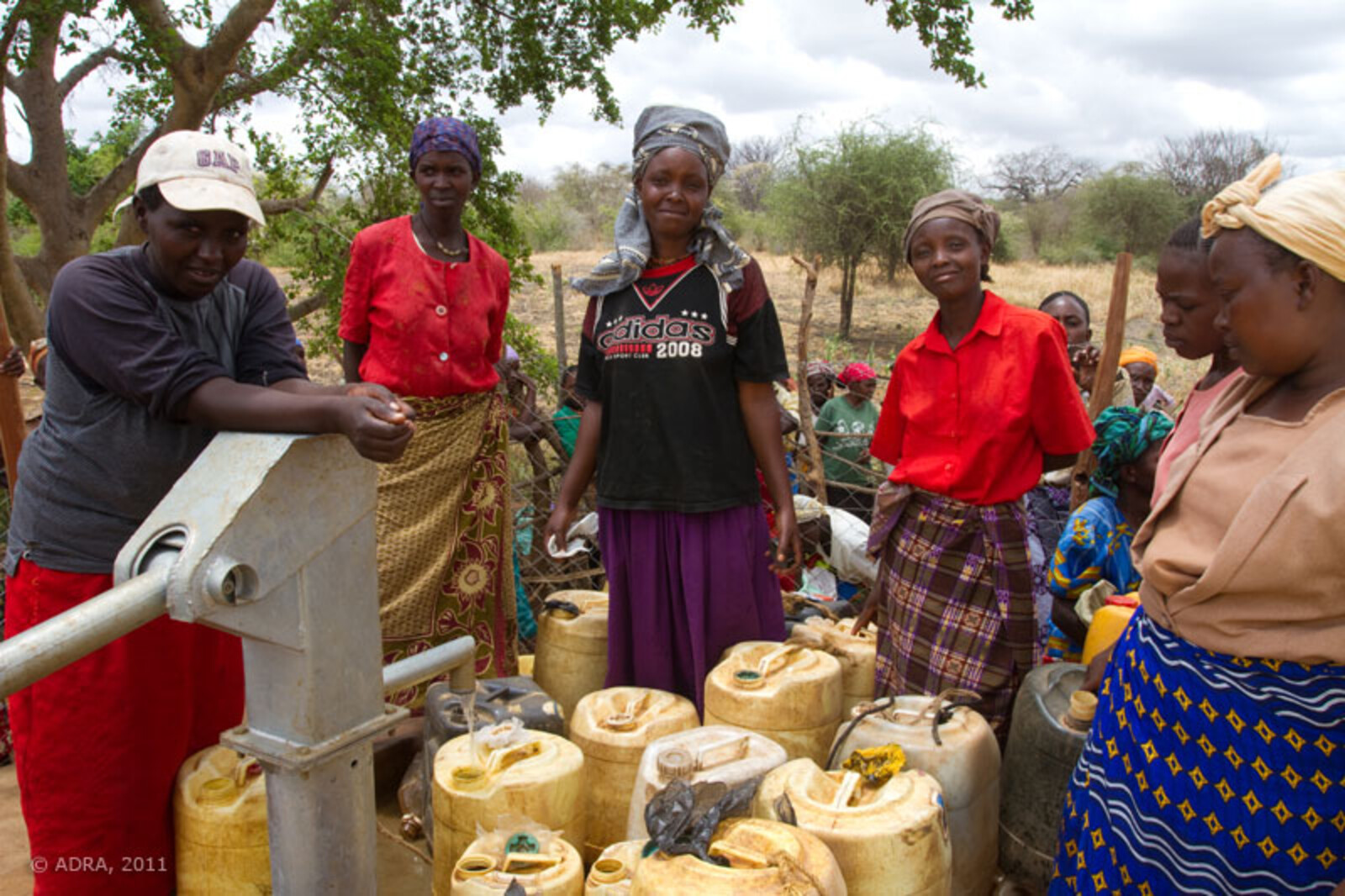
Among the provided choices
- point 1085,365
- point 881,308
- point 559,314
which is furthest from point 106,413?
point 881,308

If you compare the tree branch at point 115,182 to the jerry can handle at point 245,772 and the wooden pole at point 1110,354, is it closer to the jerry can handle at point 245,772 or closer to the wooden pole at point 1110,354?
the jerry can handle at point 245,772

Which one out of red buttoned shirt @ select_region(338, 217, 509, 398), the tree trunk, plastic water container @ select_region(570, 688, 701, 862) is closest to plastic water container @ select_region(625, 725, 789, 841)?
plastic water container @ select_region(570, 688, 701, 862)

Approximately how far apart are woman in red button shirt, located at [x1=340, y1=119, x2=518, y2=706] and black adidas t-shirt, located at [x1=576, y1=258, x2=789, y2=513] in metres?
0.80

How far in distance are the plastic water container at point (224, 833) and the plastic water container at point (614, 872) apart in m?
0.73

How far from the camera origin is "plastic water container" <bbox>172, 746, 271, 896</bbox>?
6.52 feet

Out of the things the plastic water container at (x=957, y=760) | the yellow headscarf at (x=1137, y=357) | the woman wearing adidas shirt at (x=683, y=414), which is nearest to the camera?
the plastic water container at (x=957, y=760)

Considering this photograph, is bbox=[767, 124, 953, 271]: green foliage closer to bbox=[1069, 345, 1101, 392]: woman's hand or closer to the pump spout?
bbox=[1069, 345, 1101, 392]: woman's hand

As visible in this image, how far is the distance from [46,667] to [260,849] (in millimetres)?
1174

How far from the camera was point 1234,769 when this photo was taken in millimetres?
1514

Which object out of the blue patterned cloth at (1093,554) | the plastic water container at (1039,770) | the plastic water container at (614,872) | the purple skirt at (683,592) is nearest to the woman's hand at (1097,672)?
the plastic water container at (1039,770)

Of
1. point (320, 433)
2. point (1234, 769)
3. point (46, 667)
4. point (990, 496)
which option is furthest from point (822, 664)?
point (46, 667)

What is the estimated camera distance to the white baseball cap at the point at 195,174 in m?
1.84

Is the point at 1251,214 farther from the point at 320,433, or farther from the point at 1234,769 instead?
the point at 320,433

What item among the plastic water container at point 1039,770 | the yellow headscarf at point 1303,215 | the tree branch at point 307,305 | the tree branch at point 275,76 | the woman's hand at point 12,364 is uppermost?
the tree branch at point 275,76
